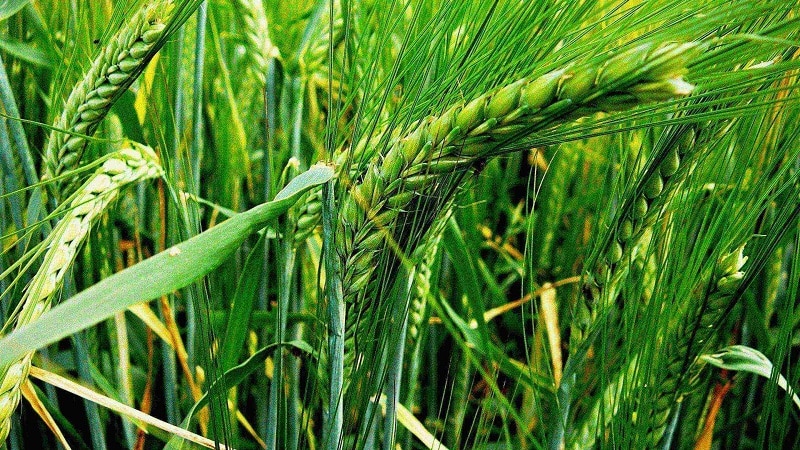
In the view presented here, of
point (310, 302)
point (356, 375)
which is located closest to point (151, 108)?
point (356, 375)

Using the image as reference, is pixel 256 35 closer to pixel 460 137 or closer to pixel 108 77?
pixel 108 77

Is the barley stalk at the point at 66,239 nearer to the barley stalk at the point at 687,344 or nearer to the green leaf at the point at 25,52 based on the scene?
the green leaf at the point at 25,52

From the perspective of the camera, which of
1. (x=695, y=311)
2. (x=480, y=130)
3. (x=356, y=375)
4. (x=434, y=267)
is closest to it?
(x=480, y=130)

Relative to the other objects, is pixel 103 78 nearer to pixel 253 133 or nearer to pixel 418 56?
pixel 418 56

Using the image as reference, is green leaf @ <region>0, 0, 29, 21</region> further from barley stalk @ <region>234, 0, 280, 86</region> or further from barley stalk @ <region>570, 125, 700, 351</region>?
barley stalk @ <region>570, 125, 700, 351</region>

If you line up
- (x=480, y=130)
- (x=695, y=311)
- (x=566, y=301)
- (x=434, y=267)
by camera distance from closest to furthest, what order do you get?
(x=480, y=130) → (x=695, y=311) → (x=434, y=267) → (x=566, y=301)

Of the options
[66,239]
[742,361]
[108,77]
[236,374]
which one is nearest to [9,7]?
[108,77]

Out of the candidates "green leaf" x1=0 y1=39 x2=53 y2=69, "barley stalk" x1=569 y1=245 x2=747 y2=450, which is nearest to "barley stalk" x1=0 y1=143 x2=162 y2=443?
"green leaf" x1=0 y1=39 x2=53 y2=69

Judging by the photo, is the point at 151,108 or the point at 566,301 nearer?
the point at 151,108

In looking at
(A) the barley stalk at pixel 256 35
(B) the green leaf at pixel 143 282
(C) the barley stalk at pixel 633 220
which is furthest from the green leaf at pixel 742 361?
(A) the barley stalk at pixel 256 35
